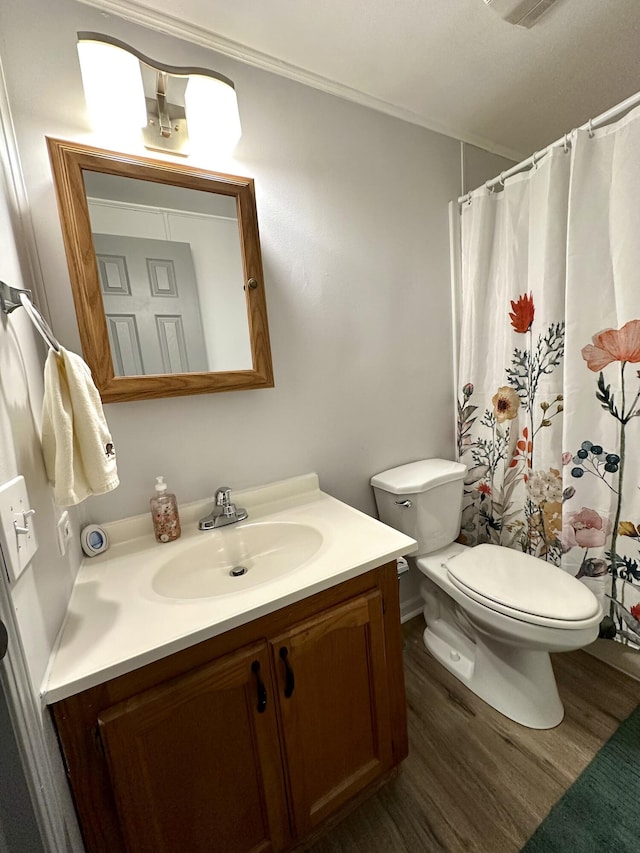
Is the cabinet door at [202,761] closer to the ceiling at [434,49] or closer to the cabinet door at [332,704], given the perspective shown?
the cabinet door at [332,704]

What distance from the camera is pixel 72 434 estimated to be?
2.34ft

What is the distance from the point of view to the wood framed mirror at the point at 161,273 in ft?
A: 3.02

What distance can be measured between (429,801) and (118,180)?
197cm

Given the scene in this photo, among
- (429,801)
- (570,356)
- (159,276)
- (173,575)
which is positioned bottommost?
(429,801)

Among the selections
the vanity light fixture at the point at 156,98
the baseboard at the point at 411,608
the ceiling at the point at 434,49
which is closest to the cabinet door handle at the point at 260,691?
the baseboard at the point at 411,608

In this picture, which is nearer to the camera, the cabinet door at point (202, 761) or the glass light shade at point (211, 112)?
the cabinet door at point (202, 761)

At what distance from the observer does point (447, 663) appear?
149 centimetres

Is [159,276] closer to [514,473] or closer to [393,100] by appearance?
[393,100]

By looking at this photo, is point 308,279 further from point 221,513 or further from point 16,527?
point 16,527

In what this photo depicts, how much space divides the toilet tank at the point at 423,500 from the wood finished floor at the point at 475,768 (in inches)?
22.5

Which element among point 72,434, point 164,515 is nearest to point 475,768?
point 164,515

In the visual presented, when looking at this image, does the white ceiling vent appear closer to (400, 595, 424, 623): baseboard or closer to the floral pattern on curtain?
the floral pattern on curtain

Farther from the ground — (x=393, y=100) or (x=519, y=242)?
(x=393, y=100)

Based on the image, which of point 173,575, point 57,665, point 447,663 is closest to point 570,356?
point 447,663
